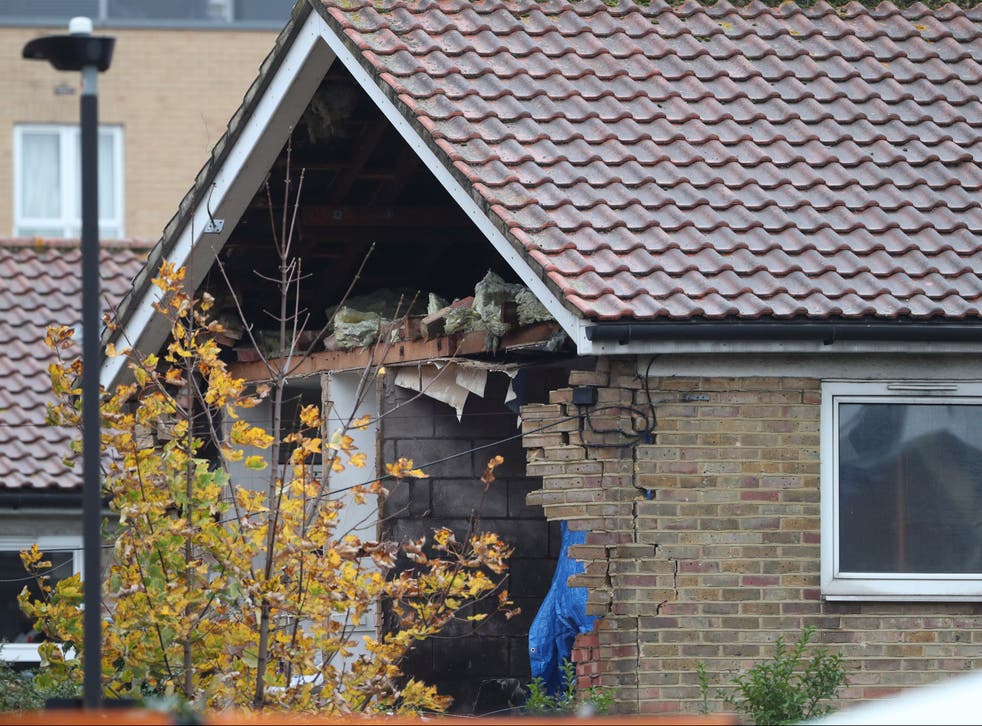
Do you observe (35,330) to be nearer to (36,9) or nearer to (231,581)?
(36,9)

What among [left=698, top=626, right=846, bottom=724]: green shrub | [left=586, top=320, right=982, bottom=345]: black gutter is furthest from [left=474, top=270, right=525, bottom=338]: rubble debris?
[left=698, top=626, right=846, bottom=724]: green shrub

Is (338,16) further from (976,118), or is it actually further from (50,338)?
(976,118)

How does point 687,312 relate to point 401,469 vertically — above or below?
above

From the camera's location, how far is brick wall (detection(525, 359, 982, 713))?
30.1 feet

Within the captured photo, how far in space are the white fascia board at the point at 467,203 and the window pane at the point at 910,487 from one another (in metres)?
1.83

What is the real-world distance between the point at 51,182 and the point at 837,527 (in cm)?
1821

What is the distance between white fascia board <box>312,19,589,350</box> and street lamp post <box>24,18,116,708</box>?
2922mm

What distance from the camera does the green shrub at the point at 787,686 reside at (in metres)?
8.45

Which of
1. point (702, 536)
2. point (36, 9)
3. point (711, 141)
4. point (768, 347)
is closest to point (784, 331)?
point (768, 347)

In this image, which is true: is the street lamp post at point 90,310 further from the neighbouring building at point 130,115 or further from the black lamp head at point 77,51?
the neighbouring building at point 130,115

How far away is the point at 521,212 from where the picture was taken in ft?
30.9

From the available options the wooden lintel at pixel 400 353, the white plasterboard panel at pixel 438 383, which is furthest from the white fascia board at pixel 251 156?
the white plasterboard panel at pixel 438 383

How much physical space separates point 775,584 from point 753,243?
6.43 ft

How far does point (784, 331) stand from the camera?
8977 mm
